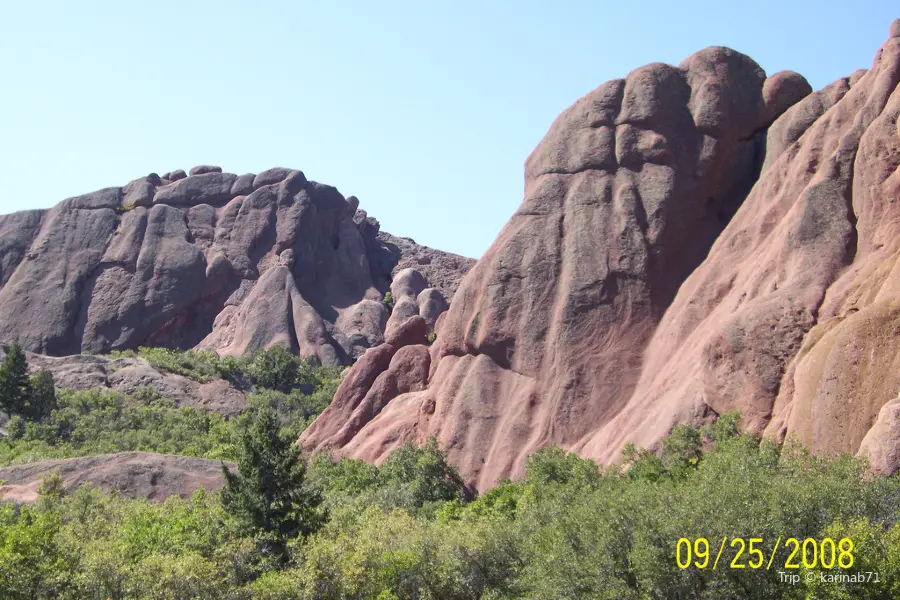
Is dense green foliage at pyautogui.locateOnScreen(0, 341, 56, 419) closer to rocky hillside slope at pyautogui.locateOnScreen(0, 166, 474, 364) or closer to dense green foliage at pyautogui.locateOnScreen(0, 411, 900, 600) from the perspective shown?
rocky hillside slope at pyautogui.locateOnScreen(0, 166, 474, 364)

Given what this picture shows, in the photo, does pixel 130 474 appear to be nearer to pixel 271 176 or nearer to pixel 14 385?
pixel 14 385

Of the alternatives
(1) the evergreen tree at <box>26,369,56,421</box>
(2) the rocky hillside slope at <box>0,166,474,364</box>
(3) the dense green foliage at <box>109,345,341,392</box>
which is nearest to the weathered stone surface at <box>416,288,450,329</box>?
(2) the rocky hillside slope at <box>0,166,474,364</box>

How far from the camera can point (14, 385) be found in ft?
256

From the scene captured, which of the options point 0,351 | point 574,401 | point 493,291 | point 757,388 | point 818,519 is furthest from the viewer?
point 0,351

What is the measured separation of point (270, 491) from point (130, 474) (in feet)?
60.8

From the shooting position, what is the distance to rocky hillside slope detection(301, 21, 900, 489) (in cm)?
3497

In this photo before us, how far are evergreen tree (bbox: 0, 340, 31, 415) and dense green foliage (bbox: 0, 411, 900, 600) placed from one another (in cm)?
3972

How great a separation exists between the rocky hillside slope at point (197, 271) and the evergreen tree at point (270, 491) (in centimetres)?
6599

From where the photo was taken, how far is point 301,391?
91312 millimetres

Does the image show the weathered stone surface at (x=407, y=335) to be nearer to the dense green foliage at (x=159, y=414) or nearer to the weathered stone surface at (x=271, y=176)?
the dense green foliage at (x=159, y=414)

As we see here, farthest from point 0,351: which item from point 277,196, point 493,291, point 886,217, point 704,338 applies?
point 886,217

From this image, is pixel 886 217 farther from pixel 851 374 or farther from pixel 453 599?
pixel 453 599

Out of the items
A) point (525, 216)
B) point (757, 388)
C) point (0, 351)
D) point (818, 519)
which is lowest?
point (0, 351)

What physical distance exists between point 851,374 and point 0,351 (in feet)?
260
